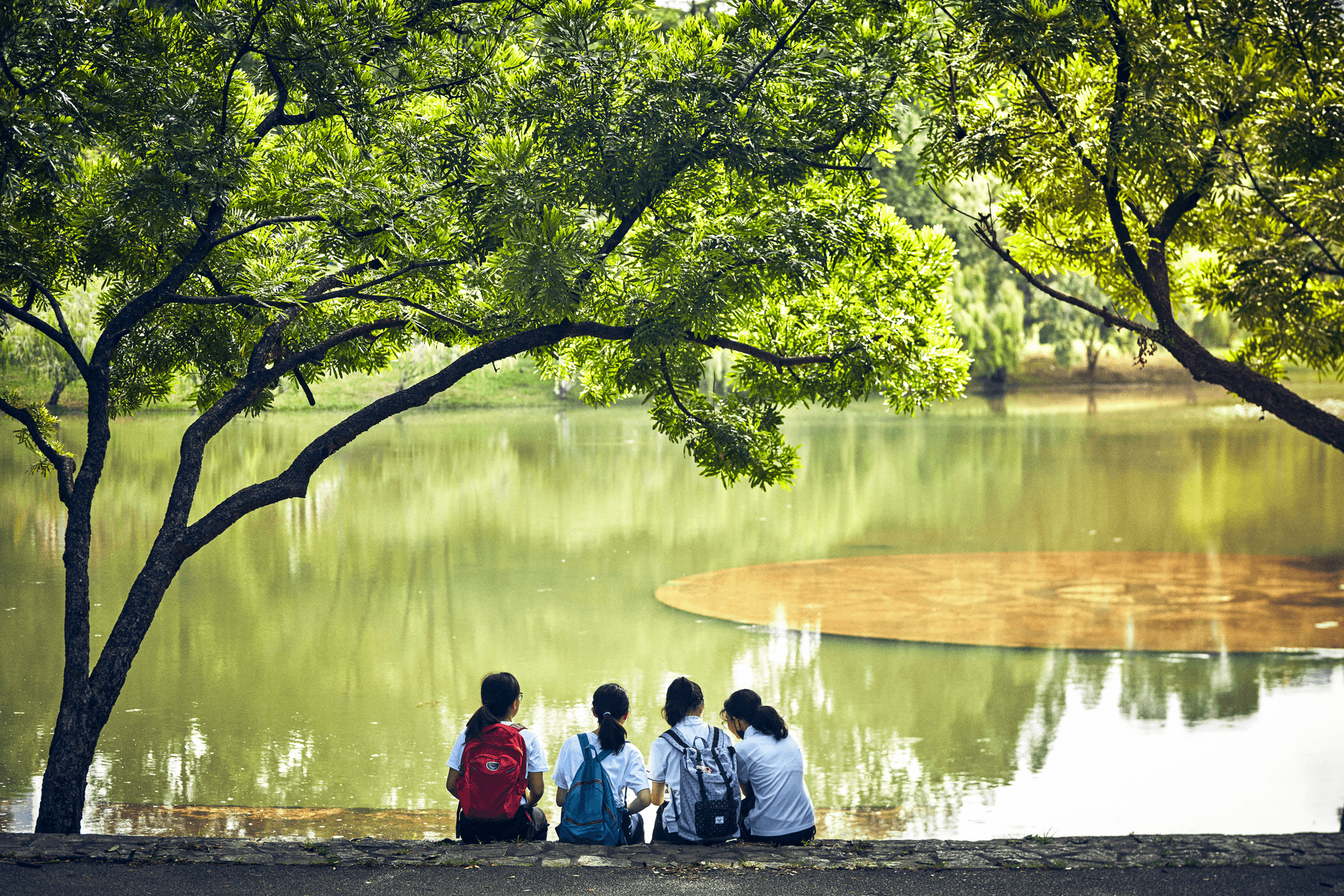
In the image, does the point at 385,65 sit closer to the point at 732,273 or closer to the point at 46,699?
the point at 732,273

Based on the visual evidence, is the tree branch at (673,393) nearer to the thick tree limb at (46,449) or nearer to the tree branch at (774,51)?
the tree branch at (774,51)

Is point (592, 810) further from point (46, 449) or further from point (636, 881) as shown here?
point (46, 449)

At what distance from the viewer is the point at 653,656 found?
14461 millimetres

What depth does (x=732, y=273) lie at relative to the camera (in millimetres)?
7406

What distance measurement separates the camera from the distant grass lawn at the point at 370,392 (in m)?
48.4

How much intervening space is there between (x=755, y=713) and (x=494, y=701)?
53.5 inches

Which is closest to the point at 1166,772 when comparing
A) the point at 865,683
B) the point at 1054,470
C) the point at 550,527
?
the point at 865,683

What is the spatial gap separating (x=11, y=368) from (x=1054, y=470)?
117 feet

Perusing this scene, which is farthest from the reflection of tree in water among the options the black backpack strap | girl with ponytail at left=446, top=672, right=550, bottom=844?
girl with ponytail at left=446, top=672, right=550, bottom=844

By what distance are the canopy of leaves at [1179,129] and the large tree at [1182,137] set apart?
0.04 ft

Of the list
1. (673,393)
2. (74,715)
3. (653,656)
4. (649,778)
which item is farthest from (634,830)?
(653,656)

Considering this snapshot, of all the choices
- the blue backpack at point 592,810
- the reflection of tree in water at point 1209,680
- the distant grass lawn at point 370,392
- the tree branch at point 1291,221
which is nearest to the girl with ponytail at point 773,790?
the blue backpack at point 592,810

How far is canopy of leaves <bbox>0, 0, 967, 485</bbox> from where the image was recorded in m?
6.99

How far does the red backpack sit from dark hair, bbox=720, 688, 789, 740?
1137 millimetres
